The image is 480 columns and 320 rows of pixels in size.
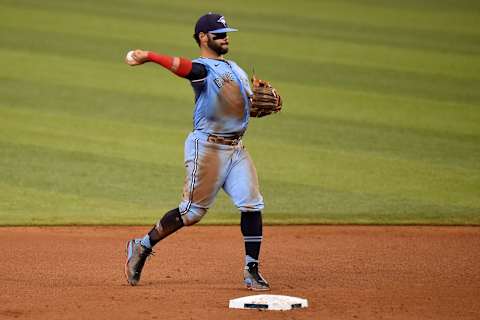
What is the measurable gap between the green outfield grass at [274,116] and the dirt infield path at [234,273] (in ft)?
1.75

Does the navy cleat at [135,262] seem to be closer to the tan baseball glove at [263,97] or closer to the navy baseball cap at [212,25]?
the tan baseball glove at [263,97]

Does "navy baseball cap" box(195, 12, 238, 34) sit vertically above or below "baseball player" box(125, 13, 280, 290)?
above

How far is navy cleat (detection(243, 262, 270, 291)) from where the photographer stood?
674cm

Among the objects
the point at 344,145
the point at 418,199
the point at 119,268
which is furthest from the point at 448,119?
the point at 119,268

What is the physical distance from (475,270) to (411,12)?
13.1 meters

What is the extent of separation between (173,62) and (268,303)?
5.27ft

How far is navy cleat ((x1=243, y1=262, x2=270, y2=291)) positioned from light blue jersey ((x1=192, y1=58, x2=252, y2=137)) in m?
0.89

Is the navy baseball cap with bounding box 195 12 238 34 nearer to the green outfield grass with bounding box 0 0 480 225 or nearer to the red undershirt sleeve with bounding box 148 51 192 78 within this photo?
the red undershirt sleeve with bounding box 148 51 192 78

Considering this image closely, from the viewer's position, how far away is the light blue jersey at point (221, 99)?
6.64 meters

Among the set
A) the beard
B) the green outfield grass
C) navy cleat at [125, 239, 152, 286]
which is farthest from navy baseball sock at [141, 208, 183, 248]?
the green outfield grass

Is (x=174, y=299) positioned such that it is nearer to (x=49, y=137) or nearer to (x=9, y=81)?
(x=49, y=137)

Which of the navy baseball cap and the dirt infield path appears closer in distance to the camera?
the dirt infield path

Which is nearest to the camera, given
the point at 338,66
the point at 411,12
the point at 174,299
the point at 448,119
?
the point at 174,299

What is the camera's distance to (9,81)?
559 inches
